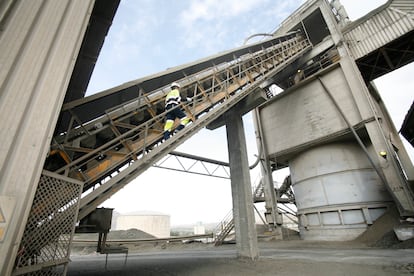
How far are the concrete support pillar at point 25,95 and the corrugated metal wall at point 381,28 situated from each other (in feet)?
52.5

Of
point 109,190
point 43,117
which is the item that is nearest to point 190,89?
point 109,190

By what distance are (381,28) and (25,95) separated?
56.2ft

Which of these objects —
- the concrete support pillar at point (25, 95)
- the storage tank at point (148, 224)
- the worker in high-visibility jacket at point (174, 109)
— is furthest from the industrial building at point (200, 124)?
the storage tank at point (148, 224)

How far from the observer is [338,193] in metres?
11.9

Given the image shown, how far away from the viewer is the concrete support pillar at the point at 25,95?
1.69m

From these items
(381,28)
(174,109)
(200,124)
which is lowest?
(200,124)

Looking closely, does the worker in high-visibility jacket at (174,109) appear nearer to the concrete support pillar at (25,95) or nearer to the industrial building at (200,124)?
the industrial building at (200,124)

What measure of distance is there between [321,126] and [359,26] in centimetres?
711

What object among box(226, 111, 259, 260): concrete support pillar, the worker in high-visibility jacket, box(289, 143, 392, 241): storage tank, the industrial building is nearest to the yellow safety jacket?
the worker in high-visibility jacket

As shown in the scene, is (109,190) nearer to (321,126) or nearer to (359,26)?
(321,126)

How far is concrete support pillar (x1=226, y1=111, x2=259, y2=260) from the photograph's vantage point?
645 cm

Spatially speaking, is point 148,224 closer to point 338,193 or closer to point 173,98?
point 338,193

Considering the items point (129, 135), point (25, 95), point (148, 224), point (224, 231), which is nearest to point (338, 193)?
point (224, 231)

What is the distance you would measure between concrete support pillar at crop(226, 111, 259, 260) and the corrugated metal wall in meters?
10.9
